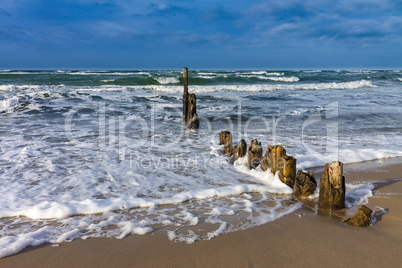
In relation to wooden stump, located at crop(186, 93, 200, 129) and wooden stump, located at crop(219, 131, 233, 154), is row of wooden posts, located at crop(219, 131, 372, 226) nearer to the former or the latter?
wooden stump, located at crop(219, 131, 233, 154)

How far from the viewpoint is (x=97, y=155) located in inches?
237

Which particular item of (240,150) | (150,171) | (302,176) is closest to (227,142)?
(240,150)

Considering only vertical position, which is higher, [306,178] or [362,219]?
[306,178]

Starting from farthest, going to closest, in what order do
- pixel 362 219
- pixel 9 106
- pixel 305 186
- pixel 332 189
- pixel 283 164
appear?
1. pixel 9 106
2. pixel 283 164
3. pixel 305 186
4. pixel 332 189
5. pixel 362 219

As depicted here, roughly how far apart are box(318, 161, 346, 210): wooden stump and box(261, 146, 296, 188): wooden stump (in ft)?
2.48

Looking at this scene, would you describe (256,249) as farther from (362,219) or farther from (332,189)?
(332,189)

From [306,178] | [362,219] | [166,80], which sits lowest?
[362,219]

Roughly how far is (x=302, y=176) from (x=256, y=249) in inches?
64.7

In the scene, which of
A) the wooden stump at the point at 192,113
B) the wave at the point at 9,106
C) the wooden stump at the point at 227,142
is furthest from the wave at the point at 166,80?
the wooden stump at the point at 227,142

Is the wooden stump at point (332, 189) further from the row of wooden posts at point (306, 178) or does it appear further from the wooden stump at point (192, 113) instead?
the wooden stump at point (192, 113)

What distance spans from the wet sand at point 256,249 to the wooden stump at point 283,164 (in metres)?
1.05

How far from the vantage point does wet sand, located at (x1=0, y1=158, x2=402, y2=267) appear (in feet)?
7.94

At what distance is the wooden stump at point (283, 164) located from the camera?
4.20 m

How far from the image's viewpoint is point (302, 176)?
396 centimetres
